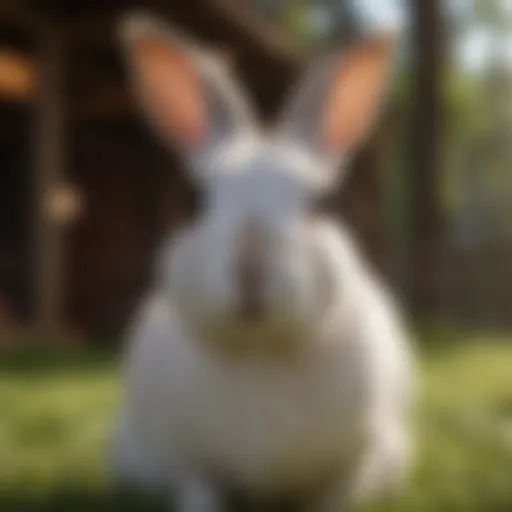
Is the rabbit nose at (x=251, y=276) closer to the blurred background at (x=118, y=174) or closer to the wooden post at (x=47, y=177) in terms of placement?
the blurred background at (x=118, y=174)

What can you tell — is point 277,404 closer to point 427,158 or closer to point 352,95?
point 352,95

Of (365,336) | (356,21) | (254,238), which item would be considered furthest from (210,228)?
(356,21)

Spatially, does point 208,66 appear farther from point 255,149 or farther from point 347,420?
point 347,420

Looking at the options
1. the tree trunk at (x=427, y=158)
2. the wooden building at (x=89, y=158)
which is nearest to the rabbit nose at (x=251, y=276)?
the wooden building at (x=89, y=158)

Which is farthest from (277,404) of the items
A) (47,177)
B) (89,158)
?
(89,158)

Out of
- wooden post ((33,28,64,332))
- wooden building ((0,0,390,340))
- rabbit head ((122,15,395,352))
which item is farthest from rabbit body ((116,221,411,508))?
wooden post ((33,28,64,332))

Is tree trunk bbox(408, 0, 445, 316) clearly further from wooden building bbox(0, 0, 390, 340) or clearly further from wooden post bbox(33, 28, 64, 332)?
wooden post bbox(33, 28, 64, 332)
